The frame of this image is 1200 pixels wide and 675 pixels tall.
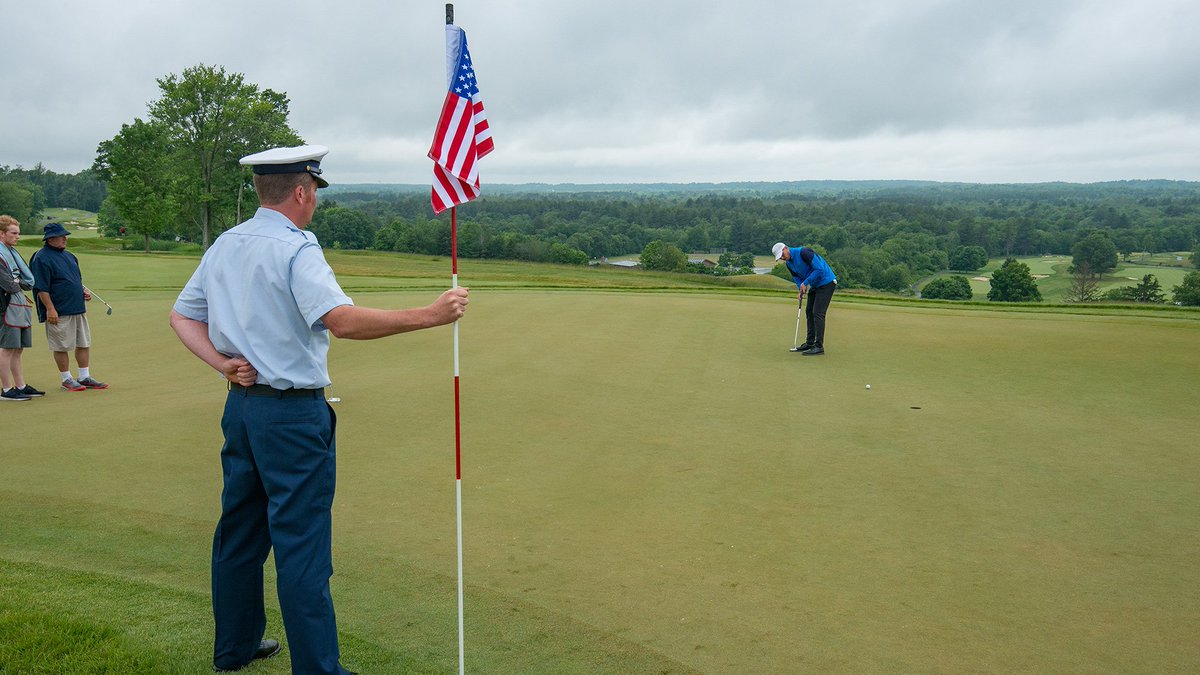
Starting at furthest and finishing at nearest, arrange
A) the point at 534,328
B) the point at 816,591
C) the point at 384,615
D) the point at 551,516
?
the point at 534,328
the point at 551,516
the point at 816,591
the point at 384,615

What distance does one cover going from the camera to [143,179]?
59.3 m

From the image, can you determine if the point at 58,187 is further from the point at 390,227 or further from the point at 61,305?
Answer: the point at 61,305

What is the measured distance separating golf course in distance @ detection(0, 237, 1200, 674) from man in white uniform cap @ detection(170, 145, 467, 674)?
496 mm

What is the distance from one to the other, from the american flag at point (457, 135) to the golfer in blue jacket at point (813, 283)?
9.02 metres

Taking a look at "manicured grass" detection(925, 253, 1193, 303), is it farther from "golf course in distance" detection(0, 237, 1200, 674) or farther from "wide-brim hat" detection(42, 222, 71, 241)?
"wide-brim hat" detection(42, 222, 71, 241)

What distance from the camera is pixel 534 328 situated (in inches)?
579

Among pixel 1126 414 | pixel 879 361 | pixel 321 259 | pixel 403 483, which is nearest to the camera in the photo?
pixel 321 259

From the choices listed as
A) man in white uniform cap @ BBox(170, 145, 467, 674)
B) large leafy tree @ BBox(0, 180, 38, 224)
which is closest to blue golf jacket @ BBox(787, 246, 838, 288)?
man in white uniform cap @ BBox(170, 145, 467, 674)

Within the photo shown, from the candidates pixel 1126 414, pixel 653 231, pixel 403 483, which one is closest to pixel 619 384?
pixel 403 483

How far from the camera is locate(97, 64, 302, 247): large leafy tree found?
57.2 meters

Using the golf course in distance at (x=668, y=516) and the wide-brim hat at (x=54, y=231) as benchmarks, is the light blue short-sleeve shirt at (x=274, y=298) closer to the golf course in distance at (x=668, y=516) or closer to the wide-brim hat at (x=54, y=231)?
the golf course in distance at (x=668, y=516)

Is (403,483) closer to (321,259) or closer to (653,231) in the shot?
(321,259)

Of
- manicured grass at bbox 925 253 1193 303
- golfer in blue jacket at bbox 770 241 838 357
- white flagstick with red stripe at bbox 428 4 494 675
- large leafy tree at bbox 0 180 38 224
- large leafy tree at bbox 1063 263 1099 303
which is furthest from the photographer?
large leafy tree at bbox 0 180 38 224

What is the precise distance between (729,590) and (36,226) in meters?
91.4
